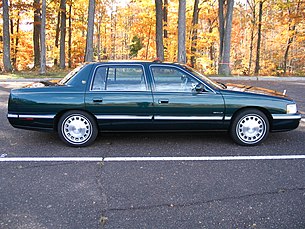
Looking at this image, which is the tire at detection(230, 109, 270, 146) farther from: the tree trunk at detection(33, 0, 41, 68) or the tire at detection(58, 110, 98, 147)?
the tree trunk at detection(33, 0, 41, 68)

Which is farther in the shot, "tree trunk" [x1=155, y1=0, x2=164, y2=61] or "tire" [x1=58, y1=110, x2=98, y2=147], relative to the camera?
"tree trunk" [x1=155, y1=0, x2=164, y2=61]

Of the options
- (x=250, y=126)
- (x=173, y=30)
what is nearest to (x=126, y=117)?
(x=250, y=126)

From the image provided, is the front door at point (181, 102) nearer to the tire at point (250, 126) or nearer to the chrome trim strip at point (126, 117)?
the chrome trim strip at point (126, 117)

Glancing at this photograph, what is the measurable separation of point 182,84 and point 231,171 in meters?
1.70

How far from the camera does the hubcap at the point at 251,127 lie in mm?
5133

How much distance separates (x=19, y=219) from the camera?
9.64 feet

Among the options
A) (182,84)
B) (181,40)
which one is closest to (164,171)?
(182,84)

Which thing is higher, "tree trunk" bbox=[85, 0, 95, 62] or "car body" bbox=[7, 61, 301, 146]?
"tree trunk" bbox=[85, 0, 95, 62]

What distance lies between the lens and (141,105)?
502cm

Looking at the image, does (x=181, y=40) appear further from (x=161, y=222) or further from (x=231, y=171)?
(x=161, y=222)

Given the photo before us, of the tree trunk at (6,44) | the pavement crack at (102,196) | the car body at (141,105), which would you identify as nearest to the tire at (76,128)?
the car body at (141,105)

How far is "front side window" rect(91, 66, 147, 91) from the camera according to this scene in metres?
5.06

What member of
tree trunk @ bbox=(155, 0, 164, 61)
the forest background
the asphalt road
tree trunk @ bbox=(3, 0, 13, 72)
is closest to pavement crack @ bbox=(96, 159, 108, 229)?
the asphalt road

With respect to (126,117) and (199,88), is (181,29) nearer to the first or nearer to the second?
(199,88)
